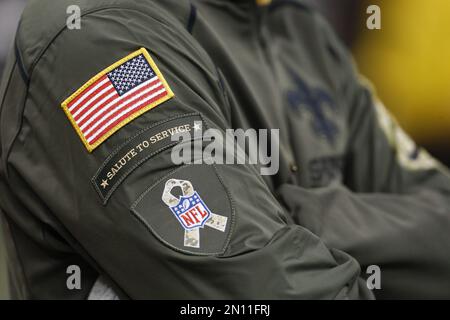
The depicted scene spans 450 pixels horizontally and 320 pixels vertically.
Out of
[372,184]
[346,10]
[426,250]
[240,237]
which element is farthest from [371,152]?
[346,10]

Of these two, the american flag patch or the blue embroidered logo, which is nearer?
the american flag patch

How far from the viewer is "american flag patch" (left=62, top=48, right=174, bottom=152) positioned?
0.86m

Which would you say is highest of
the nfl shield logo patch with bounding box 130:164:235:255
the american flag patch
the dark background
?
the american flag patch

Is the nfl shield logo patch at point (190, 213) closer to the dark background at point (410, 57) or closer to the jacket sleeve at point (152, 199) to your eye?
the jacket sleeve at point (152, 199)

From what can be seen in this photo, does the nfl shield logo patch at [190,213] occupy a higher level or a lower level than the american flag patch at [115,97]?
lower

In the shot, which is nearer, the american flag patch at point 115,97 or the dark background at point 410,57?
the american flag patch at point 115,97

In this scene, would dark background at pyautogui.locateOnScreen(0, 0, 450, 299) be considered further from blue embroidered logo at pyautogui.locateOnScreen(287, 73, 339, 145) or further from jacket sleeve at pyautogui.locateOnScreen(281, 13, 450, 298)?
jacket sleeve at pyautogui.locateOnScreen(281, 13, 450, 298)

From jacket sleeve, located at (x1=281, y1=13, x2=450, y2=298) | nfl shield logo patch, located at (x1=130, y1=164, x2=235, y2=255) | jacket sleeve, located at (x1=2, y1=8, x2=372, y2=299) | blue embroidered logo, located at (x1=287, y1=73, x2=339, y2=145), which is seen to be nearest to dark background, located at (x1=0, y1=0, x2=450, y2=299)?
blue embroidered logo, located at (x1=287, y1=73, x2=339, y2=145)

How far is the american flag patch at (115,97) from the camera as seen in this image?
86cm

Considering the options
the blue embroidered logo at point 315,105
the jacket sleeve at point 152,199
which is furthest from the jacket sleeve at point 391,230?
the blue embroidered logo at point 315,105

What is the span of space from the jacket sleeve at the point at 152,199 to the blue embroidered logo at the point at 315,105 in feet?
1.15

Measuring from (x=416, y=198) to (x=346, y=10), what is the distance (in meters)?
2.17

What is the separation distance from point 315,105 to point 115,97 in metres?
0.55

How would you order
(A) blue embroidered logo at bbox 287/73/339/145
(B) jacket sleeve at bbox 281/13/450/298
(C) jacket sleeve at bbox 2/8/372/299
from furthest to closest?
(A) blue embroidered logo at bbox 287/73/339/145 → (B) jacket sleeve at bbox 281/13/450/298 → (C) jacket sleeve at bbox 2/8/372/299
